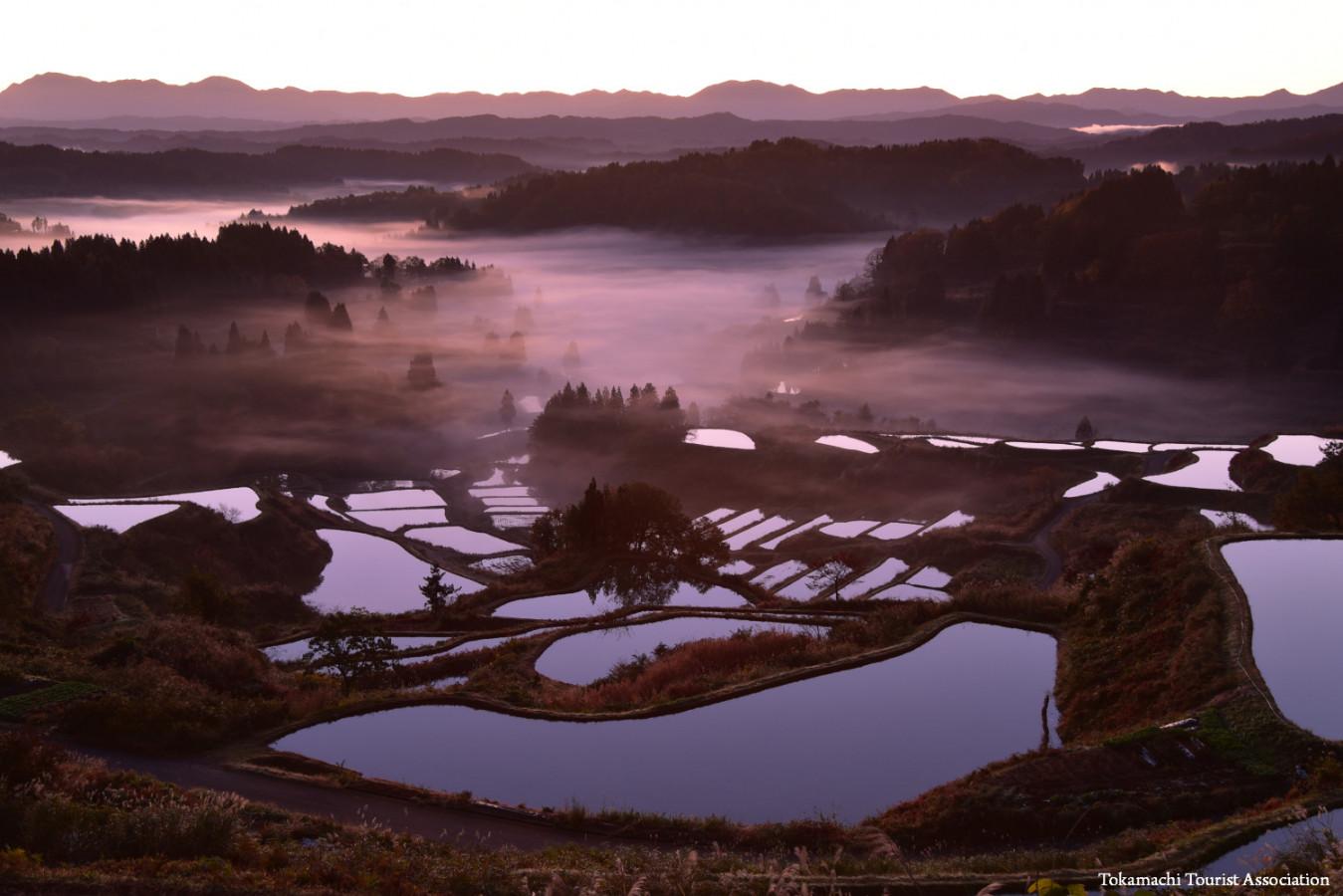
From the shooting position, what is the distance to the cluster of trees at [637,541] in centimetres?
4078

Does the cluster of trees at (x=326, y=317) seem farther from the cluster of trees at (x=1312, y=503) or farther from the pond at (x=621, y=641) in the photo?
the pond at (x=621, y=641)

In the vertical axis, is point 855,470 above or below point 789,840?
below

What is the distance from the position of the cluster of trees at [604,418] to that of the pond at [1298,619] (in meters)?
77.7

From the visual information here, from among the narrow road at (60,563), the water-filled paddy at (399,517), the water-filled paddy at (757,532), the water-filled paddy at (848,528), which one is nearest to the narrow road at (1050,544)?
the water-filled paddy at (848,528)

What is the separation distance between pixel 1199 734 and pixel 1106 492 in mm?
51107

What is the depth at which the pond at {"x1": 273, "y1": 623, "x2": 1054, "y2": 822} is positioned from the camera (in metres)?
17.9

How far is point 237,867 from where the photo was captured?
12812mm

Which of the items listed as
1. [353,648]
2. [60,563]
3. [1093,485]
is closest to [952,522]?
[1093,485]

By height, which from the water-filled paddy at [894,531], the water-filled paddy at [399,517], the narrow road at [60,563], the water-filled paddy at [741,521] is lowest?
the water-filled paddy at [399,517]

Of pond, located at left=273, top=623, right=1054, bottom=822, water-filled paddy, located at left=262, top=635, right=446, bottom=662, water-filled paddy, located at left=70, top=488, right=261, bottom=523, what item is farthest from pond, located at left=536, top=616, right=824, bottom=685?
water-filled paddy, located at left=70, top=488, right=261, bottom=523

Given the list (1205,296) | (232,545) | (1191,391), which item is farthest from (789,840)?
(1205,296)

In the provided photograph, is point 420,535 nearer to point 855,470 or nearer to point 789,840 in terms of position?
point 855,470

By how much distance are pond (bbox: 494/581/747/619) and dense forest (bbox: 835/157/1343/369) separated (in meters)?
134

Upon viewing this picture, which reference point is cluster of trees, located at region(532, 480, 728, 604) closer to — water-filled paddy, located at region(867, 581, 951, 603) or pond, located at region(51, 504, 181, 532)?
water-filled paddy, located at region(867, 581, 951, 603)
